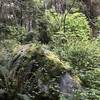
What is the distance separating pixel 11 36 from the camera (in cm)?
1262

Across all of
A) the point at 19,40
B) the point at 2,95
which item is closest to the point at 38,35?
the point at 19,40

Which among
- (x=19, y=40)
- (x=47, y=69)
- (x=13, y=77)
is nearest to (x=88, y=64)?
(x=47, y=69)

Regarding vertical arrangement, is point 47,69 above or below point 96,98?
above

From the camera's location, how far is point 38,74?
714cm

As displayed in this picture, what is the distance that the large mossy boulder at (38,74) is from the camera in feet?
22.5

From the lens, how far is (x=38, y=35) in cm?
1232

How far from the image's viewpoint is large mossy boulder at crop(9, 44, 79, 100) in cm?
685

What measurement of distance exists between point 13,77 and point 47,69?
0.93 meters

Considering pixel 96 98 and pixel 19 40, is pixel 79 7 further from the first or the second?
pixel 96 98

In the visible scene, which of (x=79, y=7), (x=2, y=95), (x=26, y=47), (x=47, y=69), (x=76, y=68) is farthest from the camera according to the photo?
(x=79, y=7)

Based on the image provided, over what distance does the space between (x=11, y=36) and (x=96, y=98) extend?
6.36 metres

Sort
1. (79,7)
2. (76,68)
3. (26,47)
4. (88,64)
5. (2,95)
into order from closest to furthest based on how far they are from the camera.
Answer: (2,95), (26,47), (76,68), (88,64), (79,7)

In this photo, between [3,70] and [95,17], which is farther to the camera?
[95,17]

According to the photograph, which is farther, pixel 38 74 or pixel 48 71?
pixel 48 71
